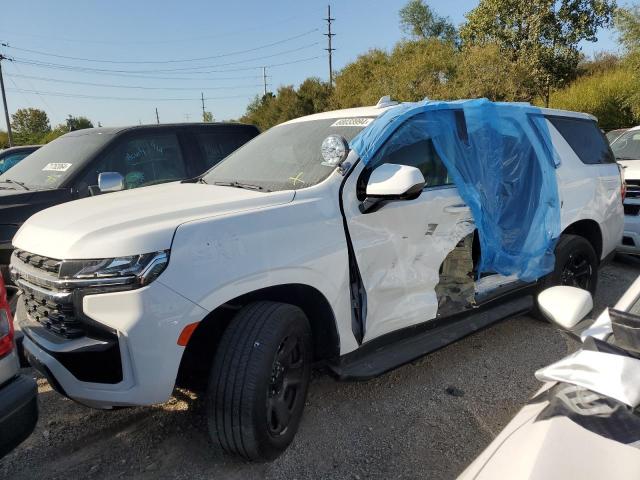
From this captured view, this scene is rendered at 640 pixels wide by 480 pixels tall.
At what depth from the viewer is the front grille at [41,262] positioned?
2.38 meters

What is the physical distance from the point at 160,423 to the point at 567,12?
22067 millimetres

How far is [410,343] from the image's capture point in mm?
3186

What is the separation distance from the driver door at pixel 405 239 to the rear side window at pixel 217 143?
3.13 m

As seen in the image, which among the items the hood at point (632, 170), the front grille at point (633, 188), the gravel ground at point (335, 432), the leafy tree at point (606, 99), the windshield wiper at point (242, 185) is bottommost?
the gravel ground at point (335, 432)

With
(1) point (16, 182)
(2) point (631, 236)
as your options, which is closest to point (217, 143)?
(1) point (16, 182)

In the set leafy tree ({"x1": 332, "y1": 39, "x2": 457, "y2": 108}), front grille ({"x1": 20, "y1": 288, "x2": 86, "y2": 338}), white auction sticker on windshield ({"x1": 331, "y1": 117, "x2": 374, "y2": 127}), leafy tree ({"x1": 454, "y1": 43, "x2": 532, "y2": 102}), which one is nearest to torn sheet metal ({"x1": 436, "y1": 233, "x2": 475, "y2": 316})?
white auction sticker on windshield ({"x1": 331, "y1": 117, "x2": 374, "y2": 127})

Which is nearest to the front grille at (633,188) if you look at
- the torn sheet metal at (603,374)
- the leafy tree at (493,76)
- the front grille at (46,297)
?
the torn sheet metal at (603,374)

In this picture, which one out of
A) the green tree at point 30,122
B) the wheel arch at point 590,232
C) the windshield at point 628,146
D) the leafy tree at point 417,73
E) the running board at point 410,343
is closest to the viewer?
the running board at point 410,343

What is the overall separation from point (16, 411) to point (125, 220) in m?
0.92

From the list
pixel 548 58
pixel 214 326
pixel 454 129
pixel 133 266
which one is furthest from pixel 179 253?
pixel 548 58

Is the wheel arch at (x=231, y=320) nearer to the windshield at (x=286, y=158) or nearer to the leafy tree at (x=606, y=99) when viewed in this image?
the windshield at (x=286, y=158)

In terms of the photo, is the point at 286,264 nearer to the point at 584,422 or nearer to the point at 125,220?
the point at 125,220

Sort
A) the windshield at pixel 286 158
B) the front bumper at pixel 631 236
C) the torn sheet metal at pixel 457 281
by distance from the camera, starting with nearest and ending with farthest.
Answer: the windshield at pixel 286 158 < the torn sheet metal at pixel 457 281 < the front bumper at pixel 631 236

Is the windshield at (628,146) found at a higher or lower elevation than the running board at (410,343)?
higher
